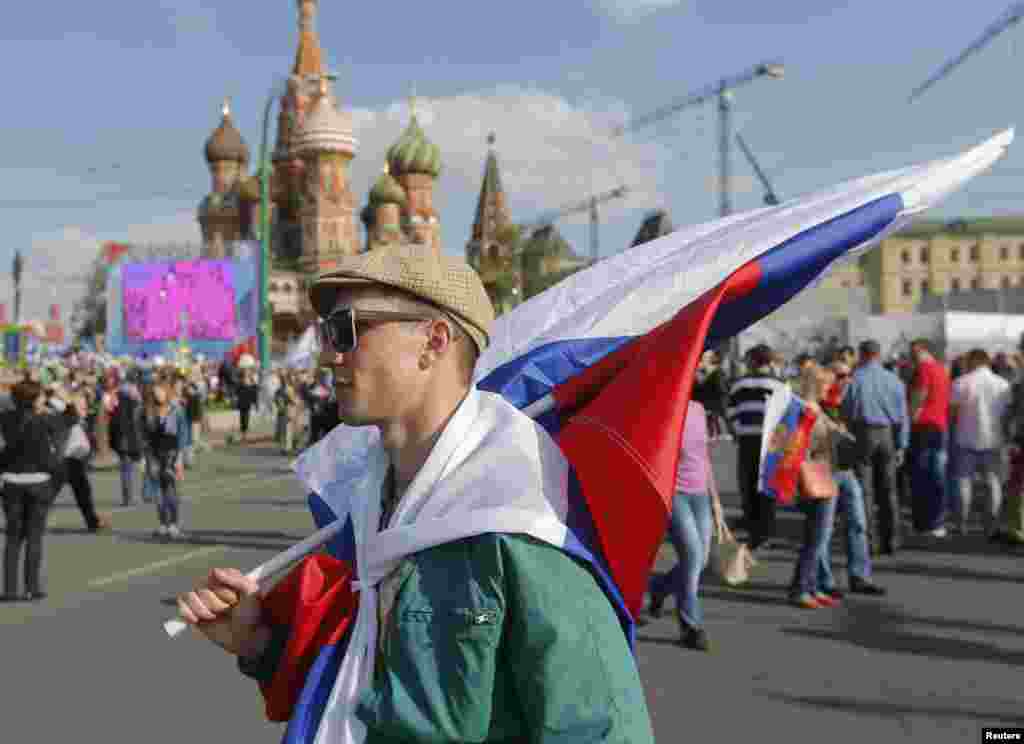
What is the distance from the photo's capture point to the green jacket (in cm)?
183

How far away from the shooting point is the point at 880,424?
1017 centimetres

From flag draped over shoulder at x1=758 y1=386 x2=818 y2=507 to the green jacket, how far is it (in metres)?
6.42

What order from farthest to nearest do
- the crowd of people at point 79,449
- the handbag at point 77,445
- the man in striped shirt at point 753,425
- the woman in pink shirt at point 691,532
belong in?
the handbag at point 77,445, the man in striped shirt at point 753,425, the crowd of people at point 79,449, the woman in pink shirt at point 691,532

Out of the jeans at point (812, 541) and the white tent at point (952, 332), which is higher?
the white tent at point (952, 332)

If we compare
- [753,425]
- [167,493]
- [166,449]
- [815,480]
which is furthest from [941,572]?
[166,449]

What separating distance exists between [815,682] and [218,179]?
305 feet

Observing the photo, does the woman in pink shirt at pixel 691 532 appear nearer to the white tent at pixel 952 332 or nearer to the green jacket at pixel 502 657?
the green jacket at pixel 502 657

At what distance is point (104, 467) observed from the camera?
22.8 m

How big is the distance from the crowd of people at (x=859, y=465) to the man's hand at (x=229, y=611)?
5.24 metres

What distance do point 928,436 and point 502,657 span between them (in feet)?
35.9

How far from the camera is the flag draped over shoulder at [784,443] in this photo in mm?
8148

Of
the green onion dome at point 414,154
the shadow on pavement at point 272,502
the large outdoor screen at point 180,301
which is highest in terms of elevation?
the green onion dome at point 414,154

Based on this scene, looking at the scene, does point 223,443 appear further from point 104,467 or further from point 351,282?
point 351,282

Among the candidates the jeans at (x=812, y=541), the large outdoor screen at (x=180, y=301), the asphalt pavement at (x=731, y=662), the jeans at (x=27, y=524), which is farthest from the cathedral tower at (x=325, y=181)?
the jeans at (x=812, y=541)
